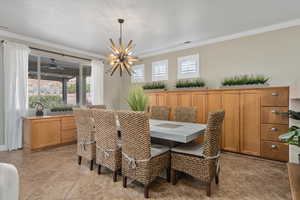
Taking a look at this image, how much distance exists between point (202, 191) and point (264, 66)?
2934 mm

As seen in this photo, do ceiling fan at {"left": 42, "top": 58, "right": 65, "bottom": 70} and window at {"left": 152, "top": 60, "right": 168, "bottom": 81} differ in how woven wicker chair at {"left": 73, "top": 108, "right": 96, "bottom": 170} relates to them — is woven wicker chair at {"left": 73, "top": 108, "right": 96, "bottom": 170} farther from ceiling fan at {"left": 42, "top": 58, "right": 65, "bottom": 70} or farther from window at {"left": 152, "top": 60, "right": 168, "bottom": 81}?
window at {"left": 152, "top": 60, "right": 168, "bottom": 81}

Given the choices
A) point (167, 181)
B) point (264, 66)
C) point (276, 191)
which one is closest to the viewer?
point (276, 191)

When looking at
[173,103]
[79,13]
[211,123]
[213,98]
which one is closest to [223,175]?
[211,123]

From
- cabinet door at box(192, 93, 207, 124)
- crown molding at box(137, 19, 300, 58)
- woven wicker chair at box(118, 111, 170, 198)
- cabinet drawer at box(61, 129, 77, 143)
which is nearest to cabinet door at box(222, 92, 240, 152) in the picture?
cabinet door at box(192, 93, 207, 124)

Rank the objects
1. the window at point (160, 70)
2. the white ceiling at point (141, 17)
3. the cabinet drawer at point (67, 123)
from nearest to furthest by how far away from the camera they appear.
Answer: the white ceiling at point (141, 17) < the cabinet drawer at point (67, 123) < the window at point (160, 70)

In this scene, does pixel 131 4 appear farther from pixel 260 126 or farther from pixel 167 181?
pixel 260 126

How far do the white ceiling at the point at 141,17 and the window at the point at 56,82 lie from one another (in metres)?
0.75

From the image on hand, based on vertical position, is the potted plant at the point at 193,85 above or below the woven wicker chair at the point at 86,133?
above

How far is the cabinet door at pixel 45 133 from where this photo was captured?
340cm

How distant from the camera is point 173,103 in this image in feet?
13.2

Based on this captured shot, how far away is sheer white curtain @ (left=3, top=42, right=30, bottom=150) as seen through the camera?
3.37 metres

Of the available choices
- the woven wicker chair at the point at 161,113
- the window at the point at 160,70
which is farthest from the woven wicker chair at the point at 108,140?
the window at the point at 160,70

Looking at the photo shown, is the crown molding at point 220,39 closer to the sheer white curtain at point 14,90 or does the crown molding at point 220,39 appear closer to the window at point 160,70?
the window at point 160,70

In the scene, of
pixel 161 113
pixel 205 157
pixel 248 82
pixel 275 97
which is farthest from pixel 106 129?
pixel 275 97
